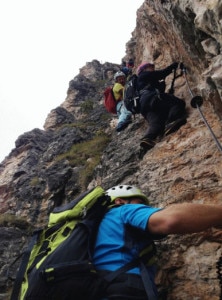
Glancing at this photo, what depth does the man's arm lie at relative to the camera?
2846mm

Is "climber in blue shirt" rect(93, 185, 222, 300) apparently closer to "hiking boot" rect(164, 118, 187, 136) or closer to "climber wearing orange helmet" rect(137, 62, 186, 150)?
"hiking boot" rect(164, 118, 187, 136)

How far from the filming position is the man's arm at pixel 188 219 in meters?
2.85

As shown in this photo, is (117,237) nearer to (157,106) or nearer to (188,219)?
(188,219)

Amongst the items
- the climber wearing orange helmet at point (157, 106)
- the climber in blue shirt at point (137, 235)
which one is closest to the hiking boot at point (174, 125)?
the climber wearing orange helmet at point (157, 106)

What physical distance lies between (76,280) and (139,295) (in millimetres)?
567

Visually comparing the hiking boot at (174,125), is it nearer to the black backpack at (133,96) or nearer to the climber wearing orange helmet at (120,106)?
the black backpack at (133,96)

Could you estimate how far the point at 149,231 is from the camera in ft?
9.87

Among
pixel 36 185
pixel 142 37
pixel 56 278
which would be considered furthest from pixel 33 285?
pixel 142 37

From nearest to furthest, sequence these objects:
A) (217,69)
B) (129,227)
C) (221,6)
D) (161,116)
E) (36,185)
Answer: (129,227), (221,6), (217,69), (161,116), (36,185)

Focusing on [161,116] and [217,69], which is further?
[161,116]

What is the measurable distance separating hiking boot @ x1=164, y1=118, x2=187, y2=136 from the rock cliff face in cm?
14

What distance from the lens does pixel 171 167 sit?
6.10 m

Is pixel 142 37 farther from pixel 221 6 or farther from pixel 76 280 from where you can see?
pixel 76 280

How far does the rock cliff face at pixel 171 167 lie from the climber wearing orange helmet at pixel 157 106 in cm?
28
